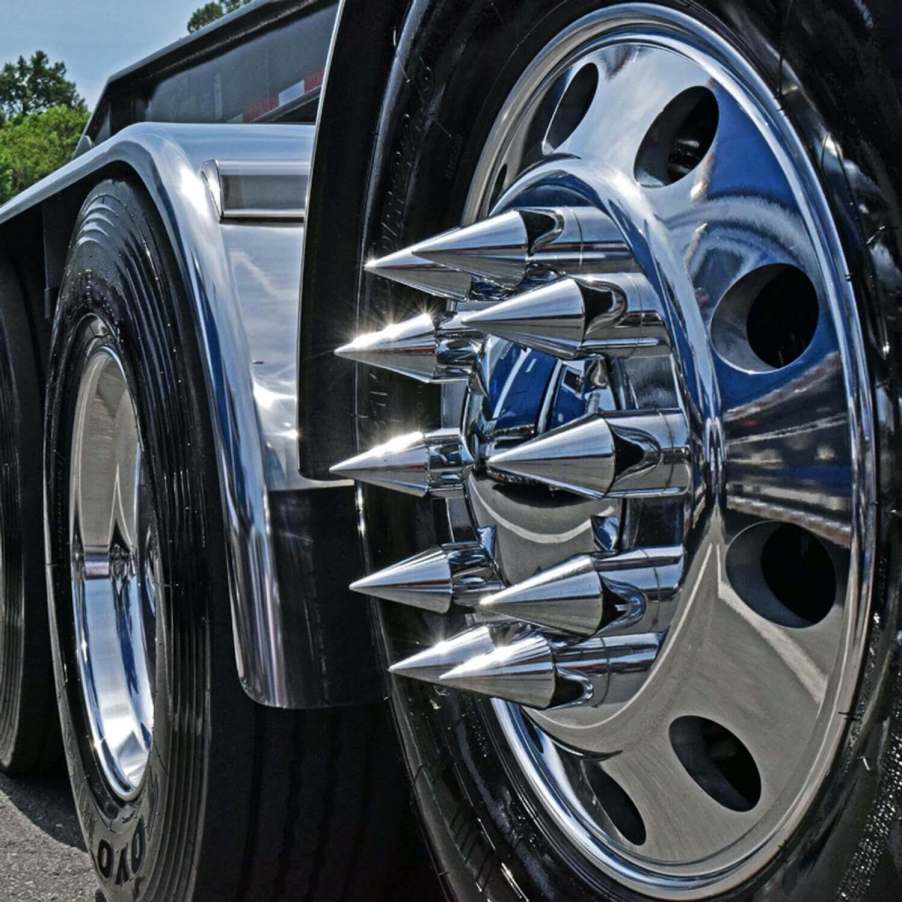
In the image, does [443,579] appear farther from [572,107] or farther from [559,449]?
[572,107]

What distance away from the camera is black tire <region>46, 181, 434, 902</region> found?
1.74 m

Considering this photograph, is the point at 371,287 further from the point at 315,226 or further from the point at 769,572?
the point at 769,572

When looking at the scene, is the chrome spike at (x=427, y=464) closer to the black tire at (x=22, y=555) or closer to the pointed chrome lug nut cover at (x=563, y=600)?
the pointed chrome lug nut cover at (x=563, y=600)

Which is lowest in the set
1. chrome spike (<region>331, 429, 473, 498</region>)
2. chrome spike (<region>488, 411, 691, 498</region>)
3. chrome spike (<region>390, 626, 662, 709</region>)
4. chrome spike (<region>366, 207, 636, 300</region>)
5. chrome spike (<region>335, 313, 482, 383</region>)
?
chrome spike (<region>390, 626, 662, 709</region>)

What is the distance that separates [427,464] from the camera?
4.59ft

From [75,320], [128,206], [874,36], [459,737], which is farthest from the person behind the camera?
[75,320]

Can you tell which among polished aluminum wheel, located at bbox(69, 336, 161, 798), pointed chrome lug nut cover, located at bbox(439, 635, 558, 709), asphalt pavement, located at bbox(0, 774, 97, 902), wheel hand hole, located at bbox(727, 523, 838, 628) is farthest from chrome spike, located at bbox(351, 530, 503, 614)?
asphalt pavement, located at bbox(0, 774, 97, 902)

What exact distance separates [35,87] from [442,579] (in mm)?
47282

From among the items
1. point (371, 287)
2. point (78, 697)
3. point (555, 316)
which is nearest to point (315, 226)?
point (371, 287)

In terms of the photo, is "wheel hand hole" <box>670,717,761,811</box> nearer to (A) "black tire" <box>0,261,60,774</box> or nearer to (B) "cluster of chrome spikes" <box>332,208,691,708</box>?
(B) "cluster of chrome spikes" <box>332,208,691,708</box>

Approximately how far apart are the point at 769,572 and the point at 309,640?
2.09ft

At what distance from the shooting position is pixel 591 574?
1153 millimetres

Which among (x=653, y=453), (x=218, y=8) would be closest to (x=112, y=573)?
(x=653, y=453)

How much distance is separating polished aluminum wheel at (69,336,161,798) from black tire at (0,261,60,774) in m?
0.50
